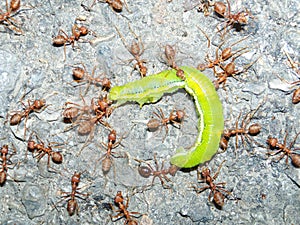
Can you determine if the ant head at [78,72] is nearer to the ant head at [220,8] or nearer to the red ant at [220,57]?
the red ant at [220,57]

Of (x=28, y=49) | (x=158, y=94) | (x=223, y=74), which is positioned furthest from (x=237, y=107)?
(x=28, y=49)

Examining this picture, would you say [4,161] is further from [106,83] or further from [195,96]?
[195,96]

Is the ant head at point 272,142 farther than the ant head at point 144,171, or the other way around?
the ant head at point 144,171

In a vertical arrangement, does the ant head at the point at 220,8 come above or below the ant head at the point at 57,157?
above

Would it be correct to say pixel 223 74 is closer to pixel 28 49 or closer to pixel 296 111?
pixel 296 111

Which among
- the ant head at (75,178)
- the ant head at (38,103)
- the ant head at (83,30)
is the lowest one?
the ant head at (75,178)

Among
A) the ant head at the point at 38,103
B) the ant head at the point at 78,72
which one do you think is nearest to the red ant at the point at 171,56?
the ant head at the point at 78,72
